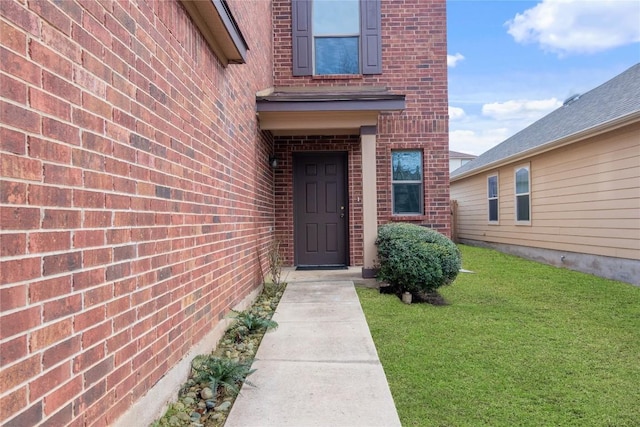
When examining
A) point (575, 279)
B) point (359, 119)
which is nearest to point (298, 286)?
point (359, 119)

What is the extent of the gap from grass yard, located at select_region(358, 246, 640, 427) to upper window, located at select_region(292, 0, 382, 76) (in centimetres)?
464

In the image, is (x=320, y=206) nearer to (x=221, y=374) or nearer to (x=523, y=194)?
(x=221, y=374)

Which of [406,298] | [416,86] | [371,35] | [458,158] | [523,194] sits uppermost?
[458,158]

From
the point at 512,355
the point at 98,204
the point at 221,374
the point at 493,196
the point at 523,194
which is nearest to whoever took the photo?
the point at 98,204

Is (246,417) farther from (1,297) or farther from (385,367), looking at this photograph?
(1,297)

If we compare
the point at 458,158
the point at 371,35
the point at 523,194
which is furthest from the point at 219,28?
the point at 458,158

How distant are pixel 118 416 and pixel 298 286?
4.28 m

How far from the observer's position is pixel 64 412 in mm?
1510

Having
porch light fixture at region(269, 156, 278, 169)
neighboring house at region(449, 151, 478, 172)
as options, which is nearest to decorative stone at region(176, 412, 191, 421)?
porch light fixture at region(269, 156, 278, 169)

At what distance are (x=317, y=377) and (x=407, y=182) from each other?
5605mm

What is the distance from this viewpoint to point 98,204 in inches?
70.7

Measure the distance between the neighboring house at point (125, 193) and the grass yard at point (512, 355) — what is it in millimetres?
1641

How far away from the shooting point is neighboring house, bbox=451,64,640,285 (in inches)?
281

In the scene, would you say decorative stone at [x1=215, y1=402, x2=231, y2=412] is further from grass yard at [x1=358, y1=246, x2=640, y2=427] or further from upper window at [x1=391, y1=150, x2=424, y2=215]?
upper window at [x1=391, y1=150, x2=424, y2=215]
